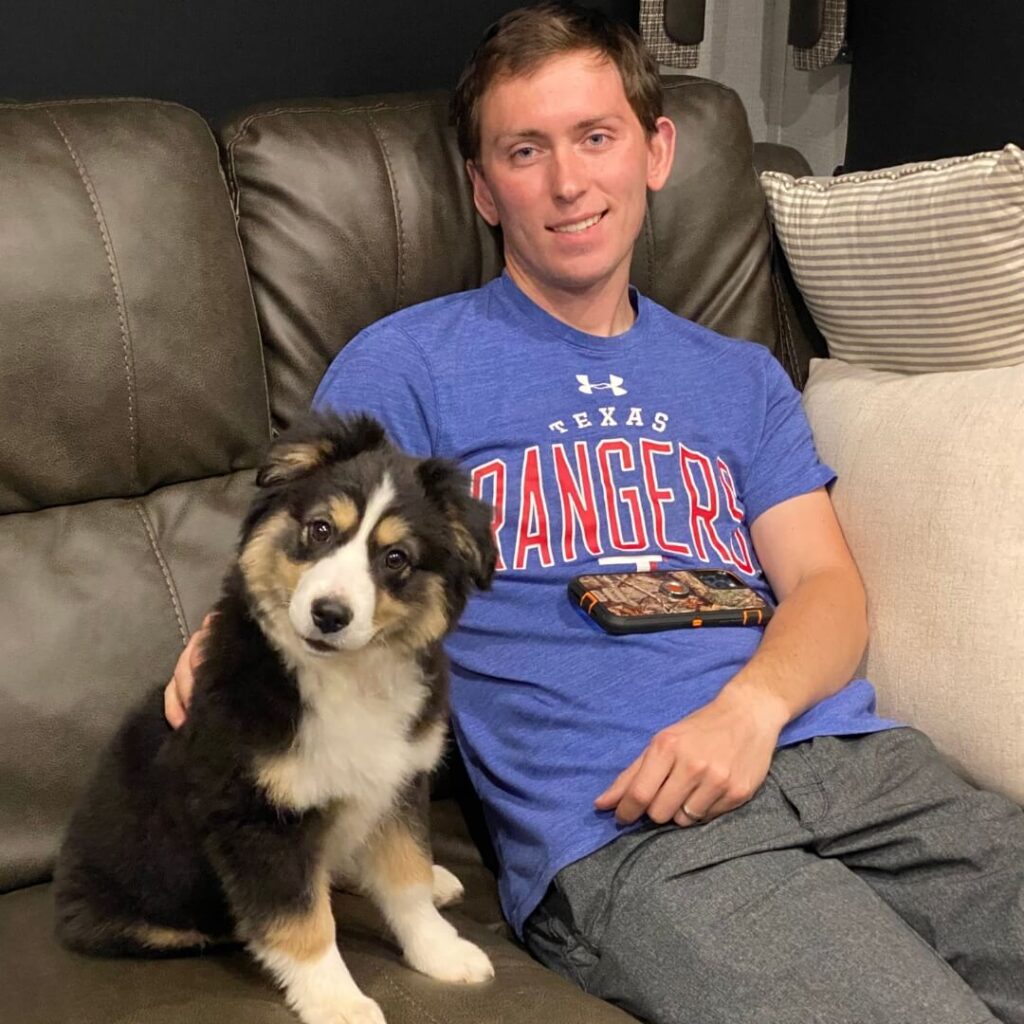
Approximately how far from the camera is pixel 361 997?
61.1 inches

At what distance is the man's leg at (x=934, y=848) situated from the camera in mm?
1669

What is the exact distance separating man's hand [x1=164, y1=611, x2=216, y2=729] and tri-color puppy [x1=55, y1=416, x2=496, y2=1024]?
0.9 inches

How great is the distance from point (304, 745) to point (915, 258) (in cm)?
136

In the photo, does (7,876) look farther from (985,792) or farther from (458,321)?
(985,792)

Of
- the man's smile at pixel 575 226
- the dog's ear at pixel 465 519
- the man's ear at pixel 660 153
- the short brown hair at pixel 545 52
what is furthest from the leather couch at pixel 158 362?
the dog's ear at pixel 465 519

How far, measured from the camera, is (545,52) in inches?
83.0

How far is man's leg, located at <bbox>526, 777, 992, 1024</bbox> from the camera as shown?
1.50 m

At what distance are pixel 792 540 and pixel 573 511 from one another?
1.28 feet

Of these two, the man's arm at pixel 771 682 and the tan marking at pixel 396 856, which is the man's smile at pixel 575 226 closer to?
the man's arm at pixel 771 682

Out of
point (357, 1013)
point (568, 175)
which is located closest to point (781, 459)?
point (568, 175)

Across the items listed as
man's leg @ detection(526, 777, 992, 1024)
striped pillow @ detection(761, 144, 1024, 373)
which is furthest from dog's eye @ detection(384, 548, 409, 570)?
striped pillow @ detection(761, 144, 1024, 373)

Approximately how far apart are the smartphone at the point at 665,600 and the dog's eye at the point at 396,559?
1.31 ft

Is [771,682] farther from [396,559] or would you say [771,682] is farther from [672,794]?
[396,559]

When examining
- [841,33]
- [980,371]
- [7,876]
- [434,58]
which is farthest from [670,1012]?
[841,33]
